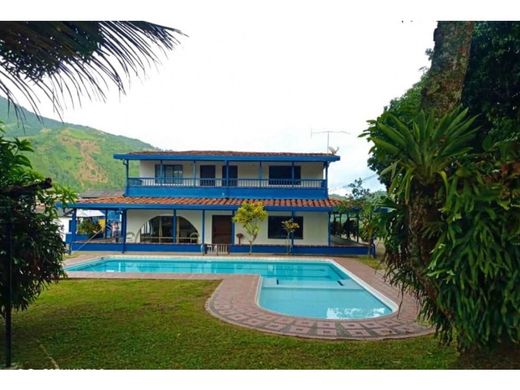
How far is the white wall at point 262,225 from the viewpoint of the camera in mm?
19578

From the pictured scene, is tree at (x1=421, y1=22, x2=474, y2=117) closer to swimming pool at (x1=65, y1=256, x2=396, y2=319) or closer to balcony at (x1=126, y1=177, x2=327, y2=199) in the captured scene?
swimming pool at (x1=65, y1=256, x2=396, y2=319)

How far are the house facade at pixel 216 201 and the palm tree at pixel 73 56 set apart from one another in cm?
1624

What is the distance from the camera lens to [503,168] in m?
3.06

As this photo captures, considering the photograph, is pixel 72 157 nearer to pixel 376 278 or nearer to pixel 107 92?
pixel 376 278

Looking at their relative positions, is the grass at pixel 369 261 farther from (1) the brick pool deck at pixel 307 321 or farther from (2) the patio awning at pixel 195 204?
(1) the brick pool deck at pixel 307 321

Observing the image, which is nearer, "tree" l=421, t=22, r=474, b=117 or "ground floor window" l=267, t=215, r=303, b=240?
"tree" l=421, t=22, r=474, b=117

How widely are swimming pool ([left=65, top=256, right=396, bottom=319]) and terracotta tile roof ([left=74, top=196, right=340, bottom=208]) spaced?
133 inches

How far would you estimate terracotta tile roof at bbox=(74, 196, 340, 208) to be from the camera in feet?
60.7

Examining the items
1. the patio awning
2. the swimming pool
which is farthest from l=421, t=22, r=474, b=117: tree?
the patio awning

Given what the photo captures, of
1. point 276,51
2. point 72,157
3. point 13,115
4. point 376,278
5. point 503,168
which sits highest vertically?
point 72,157

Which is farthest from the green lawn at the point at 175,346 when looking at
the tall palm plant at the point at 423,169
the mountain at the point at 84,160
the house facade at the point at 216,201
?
the mountain at the point at 84,160

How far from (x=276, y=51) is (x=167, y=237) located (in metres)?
16.1

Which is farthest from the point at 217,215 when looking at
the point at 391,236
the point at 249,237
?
the point at 391,236

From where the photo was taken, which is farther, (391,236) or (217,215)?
(217,215)
